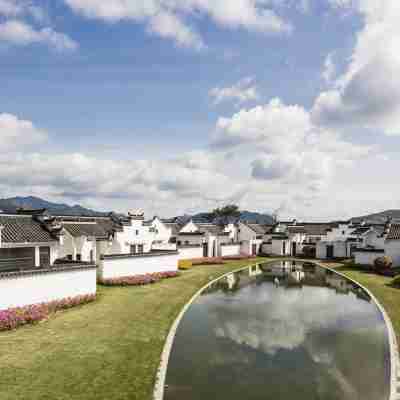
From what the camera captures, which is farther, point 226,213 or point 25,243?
point 226,213

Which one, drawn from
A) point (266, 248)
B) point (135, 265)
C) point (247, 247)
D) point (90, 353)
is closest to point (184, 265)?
point (135, 265)

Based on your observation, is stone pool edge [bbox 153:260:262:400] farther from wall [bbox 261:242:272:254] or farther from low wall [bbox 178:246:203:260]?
wall [bbox 261:242:272:254]

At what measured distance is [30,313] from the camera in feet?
54.1

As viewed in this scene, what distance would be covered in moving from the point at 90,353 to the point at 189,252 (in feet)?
116

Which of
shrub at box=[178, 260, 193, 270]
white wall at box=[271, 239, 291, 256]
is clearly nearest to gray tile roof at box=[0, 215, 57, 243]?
shrub at box=[178, 260, 193, 270]

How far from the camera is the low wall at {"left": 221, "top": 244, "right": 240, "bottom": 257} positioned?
5341 cm

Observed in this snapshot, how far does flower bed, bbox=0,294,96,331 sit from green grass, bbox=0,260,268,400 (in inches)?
18.8

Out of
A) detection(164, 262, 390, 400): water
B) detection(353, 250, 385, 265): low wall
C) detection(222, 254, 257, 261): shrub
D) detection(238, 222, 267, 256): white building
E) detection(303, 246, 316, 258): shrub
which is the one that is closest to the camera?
detection(164, 262, 390, 400): water

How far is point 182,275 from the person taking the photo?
110ft

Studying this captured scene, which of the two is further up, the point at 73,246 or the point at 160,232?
the point at 160,232

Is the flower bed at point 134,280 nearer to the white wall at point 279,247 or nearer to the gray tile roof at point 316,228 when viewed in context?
the white wall at point 279,247

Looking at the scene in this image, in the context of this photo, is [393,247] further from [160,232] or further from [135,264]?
[135,264]

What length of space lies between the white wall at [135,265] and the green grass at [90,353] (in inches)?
273

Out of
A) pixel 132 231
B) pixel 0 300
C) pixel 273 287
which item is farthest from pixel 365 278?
pixel 0 300
